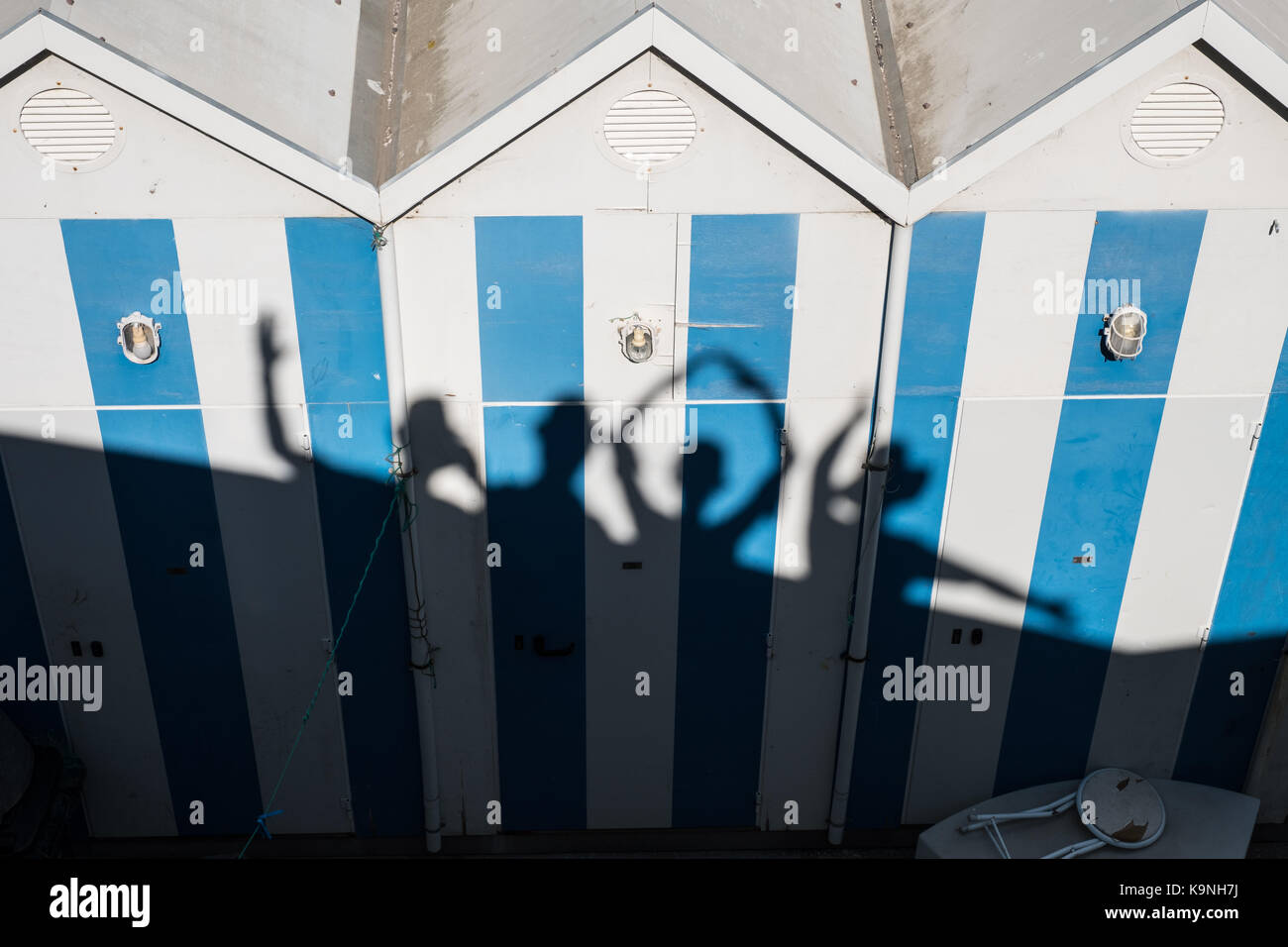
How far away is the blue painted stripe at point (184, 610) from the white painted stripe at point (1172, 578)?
5211 millimetres

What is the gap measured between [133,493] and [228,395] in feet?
2.70

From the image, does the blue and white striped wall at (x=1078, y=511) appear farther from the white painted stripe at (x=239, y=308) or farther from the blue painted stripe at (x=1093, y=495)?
the white painted stripe at (x=239, y=308)

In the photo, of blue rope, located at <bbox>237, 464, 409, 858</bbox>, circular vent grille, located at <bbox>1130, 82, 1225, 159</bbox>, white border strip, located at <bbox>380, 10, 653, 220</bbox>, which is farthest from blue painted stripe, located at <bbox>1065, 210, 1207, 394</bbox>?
blue rope, located at <bbox>237, 464, 409, 858</bbox>

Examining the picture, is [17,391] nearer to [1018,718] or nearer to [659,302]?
[659,302]

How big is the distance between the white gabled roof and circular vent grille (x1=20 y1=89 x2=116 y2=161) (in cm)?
21

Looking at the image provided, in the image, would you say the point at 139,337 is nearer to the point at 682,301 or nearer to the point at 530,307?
the point at 530,307

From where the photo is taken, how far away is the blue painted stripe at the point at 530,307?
524 centimetres

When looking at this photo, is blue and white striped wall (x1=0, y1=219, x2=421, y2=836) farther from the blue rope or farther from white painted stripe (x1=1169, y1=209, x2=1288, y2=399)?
white painted stripe (x1=1169, y1=209, x2=1288, y2=399)

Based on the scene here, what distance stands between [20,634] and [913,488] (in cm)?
515

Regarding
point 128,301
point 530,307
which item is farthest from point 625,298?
point 128,301

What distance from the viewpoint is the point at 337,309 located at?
5363 mm

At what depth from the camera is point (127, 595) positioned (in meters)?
6.01

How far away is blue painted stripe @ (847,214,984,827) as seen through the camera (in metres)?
5.29
